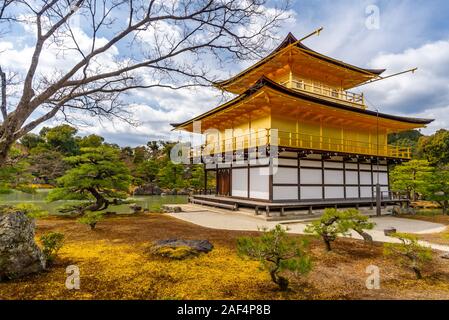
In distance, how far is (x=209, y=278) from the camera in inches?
195

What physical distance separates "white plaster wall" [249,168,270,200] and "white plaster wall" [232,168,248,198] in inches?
22.8

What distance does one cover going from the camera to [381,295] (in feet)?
14.3

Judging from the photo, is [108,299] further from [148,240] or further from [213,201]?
[213,201]

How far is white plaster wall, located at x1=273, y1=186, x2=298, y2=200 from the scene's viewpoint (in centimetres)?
1437

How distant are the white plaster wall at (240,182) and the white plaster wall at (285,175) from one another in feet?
Answer: 8.96

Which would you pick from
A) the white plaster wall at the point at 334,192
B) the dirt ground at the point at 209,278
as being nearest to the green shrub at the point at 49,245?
the dirt ground at the point at 209,278

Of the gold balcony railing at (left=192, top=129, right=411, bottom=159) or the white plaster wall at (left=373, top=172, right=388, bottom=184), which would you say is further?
the white plaster wall at (left=373, top=172, right=388, bottom=184)

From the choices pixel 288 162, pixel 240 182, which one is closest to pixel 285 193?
pixel 288 162

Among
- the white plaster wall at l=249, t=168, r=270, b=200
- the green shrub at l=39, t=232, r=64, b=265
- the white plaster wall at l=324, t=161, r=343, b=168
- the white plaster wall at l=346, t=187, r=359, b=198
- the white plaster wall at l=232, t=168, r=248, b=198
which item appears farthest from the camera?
the white plaster wall at l=346, t=187, r=359, b=198

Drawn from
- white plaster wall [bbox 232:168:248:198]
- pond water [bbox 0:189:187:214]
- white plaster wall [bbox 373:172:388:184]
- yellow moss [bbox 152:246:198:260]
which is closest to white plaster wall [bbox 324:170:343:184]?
white plaster wall [bbox 373:172:388:184]

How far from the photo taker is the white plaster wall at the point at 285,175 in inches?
567

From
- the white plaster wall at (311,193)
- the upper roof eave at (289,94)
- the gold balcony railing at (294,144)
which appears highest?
the upper roof eave at (289,94)

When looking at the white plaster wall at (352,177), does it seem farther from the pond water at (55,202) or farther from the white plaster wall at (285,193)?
the pond water at (55,202)

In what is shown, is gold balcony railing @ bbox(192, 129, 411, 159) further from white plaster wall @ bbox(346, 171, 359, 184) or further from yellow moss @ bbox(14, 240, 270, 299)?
yellow moss @ bbox(14, 240, 270, 299)
